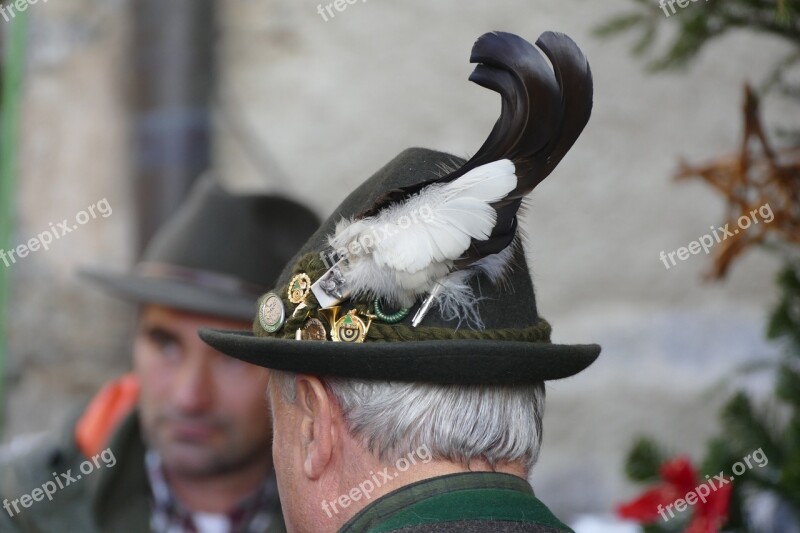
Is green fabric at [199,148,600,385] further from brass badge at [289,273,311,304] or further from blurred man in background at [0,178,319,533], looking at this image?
blurred man in background at [0,178,319,533]

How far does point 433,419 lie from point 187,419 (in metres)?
1.74

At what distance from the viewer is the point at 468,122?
3889mm

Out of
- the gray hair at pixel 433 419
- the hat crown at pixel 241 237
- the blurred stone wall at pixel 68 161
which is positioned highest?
the blurred stone wall at pixel 68 161

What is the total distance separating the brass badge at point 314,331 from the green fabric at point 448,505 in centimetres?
26

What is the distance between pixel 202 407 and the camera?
10.3 ft

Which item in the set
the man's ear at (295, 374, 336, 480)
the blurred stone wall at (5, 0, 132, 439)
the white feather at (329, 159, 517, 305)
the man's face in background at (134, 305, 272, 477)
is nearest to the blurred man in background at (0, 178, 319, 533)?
the man's face in background at (134, 305, 272, 477)

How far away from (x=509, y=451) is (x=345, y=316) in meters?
0.32

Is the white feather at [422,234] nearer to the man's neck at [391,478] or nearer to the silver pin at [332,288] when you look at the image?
the silver pin at [332,288]

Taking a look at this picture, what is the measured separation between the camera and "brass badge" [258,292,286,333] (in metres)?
1.68

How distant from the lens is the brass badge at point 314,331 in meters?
1.61

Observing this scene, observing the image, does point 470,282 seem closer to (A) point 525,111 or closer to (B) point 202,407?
(A) point 525,111

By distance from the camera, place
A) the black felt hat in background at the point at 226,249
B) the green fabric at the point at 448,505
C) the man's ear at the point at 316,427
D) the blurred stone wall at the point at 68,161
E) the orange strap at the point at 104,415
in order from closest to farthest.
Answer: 1. the green fabric at the point at 448,505
2. the man's ear at the point at 316,427
3. the black felt hat in background at the point at 226,249
4. the orange strap at the point at 104,415
5. the blurred stone wall at the point at 68,161

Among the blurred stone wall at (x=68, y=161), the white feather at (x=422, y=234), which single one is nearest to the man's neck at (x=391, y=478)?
the white feather at (x=422, y=234)

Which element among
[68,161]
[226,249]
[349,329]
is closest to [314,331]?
[349,329]
